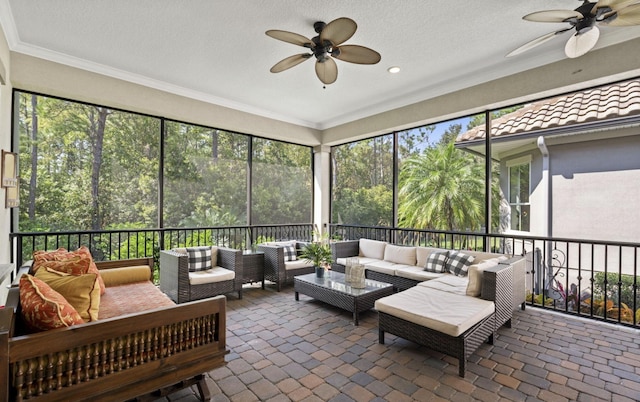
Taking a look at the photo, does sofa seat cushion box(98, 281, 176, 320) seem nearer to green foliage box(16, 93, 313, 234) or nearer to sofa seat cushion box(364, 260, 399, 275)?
green foliage box(16, 93, 313, 234)

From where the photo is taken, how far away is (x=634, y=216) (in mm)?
4371

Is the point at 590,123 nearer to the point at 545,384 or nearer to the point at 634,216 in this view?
the point at 634,216

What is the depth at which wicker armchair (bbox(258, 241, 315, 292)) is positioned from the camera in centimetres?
476

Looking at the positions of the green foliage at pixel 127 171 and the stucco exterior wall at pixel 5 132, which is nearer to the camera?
the stucco exterior wall at pixel 5 132

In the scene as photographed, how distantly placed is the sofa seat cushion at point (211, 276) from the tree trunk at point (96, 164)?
5.64 ft

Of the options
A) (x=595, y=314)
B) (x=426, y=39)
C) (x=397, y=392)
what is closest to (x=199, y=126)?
(x=426, y=39)

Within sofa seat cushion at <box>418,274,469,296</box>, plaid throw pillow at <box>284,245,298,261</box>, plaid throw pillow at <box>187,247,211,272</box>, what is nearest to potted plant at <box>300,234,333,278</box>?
plaid throw pillow at <box>284,245,298,261</box>

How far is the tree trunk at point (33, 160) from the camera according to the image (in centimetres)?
395

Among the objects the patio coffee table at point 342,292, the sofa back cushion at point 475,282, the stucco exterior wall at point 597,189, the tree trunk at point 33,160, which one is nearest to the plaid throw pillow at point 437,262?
the patio coffee table at point 342,292

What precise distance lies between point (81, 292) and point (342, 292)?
8.19 ft

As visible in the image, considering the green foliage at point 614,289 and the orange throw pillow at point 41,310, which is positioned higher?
the orange throw pillow at point 41,310

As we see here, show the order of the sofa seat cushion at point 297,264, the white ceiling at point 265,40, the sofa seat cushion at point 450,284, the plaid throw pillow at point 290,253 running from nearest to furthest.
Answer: the white ceiling at point 265,40 → the sofa seat cushion at point 450,284 → the sofa seat cushion at point 297,264 → the plaid throw pillow at point 290,253

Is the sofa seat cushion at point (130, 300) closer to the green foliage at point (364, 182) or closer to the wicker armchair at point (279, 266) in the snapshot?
the wicker armchair at point (279, 266)

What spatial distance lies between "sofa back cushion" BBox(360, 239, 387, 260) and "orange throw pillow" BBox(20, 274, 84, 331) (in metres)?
4.29
